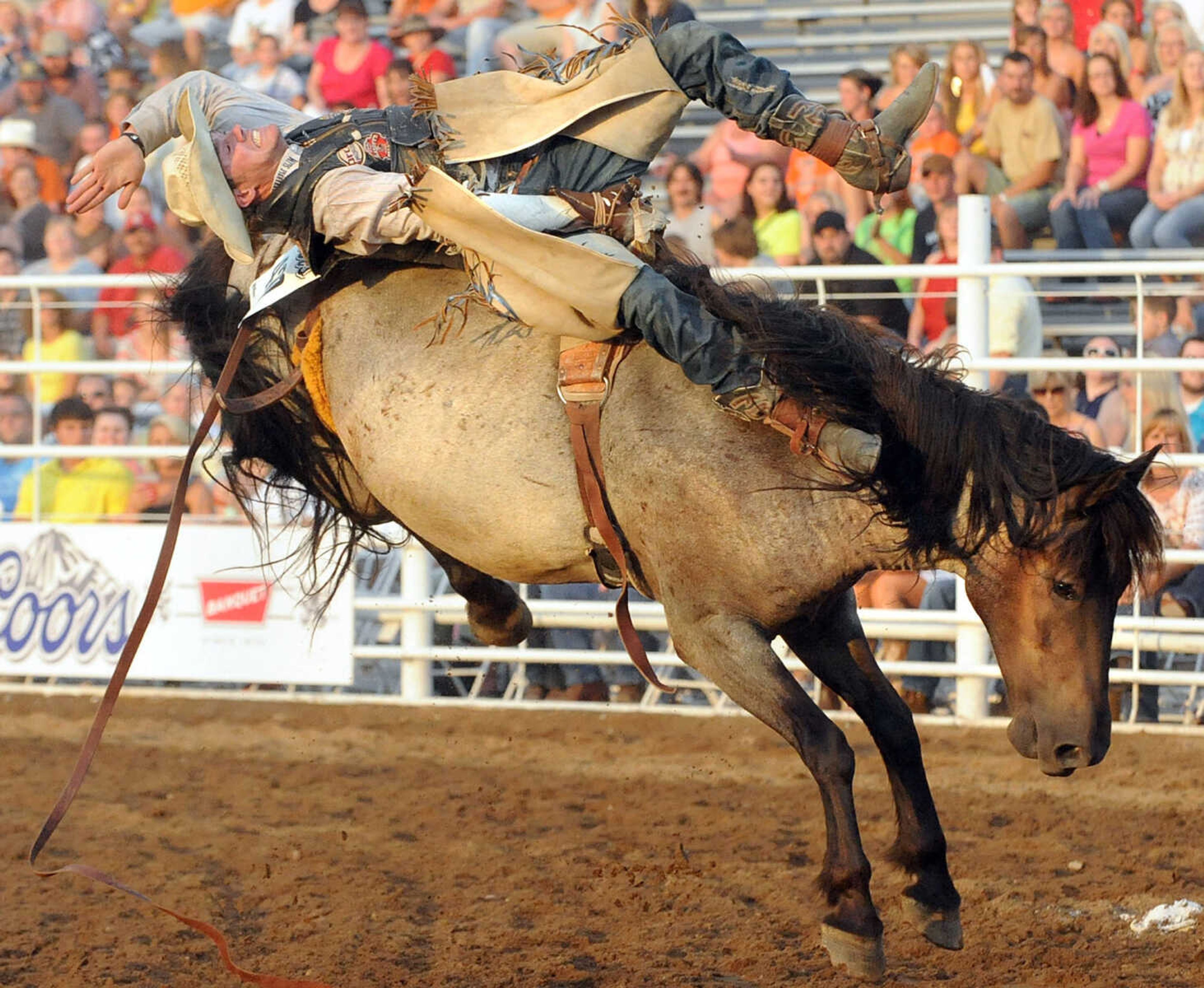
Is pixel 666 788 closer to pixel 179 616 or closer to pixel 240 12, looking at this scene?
pixel 179 616

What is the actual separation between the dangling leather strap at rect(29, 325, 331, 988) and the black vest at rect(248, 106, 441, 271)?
0.28m

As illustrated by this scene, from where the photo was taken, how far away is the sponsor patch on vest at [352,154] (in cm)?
363

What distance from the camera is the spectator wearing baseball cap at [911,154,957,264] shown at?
272 inches

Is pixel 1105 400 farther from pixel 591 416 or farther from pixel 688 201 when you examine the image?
pixel 591 416

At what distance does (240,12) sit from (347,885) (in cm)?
731

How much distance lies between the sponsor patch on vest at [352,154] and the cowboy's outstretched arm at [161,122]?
0.18m

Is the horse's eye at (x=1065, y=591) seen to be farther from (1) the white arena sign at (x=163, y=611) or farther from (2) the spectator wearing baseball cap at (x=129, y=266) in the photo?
(2) the spectator wearing baseball cap at (x=129, y=266)

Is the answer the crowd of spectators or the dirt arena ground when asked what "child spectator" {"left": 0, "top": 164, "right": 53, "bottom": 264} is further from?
the dirt arena ground

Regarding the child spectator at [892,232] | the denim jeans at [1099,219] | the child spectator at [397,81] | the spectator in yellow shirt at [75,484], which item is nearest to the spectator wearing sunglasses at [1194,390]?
the denim jeans at [1099,219]

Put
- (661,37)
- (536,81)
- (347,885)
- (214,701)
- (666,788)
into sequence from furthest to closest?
(214,701)
(666,788)
(347,885)
(536,81)
(661,37)

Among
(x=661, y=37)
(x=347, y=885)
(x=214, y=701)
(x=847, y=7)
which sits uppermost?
(x=661, y=37)

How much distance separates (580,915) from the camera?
12.8 ft

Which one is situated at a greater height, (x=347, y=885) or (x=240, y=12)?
(x=240, y=12)

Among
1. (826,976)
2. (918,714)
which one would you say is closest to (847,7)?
(918,714)
